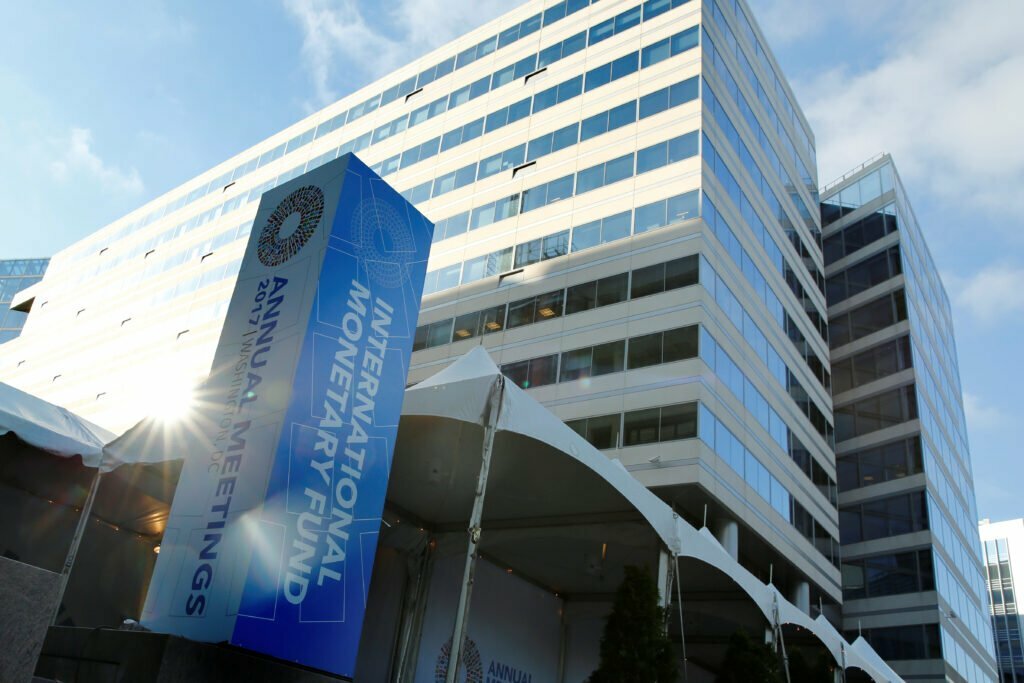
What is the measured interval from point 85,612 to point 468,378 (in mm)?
11064

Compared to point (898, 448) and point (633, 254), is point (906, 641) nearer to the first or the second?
point (898, 448)

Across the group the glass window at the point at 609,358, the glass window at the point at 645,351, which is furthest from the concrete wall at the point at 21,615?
the glass window at the point at 609,358

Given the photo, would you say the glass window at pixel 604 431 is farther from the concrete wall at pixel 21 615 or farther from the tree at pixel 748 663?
the concrete wall at pixel 21 615

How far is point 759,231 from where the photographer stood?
39.6 metres

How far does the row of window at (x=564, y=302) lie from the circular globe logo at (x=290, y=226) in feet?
70.7

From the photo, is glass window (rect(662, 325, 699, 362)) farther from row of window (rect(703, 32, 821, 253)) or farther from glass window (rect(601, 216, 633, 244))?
row of window (rect(703, 32, 821, 253))

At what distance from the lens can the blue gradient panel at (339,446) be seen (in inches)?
394

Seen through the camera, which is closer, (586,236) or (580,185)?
(586,236)

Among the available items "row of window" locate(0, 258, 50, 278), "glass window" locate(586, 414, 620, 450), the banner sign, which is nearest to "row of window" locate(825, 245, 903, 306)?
"glass window" locate(586, 414, 620, 450)

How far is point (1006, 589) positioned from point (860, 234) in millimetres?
58136

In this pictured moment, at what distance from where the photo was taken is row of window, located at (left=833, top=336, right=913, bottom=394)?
5153cm

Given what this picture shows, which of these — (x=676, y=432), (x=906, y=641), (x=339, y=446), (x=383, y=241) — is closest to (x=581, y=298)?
→ (x=676, y=432)

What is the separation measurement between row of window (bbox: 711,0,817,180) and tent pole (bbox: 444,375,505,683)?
104 ft

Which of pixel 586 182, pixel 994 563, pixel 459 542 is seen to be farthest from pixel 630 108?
pixel 994 563
